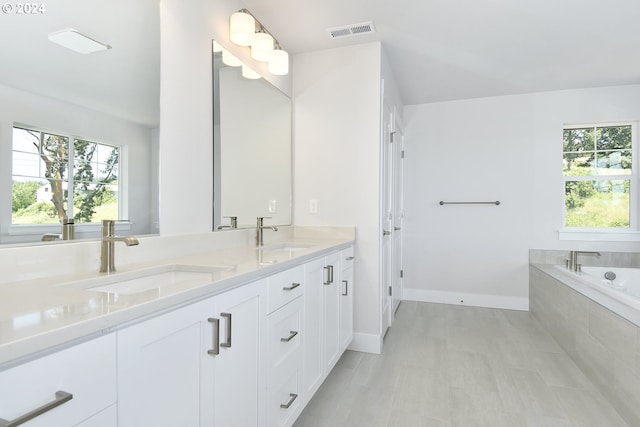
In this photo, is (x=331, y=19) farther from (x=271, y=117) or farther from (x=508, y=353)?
(x=508, y=353)

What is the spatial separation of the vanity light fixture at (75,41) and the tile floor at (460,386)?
5.96 feet

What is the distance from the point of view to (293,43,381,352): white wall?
267 centimetres

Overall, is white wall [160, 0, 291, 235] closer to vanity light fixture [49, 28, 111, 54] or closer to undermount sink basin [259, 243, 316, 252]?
vanity light fixture [49, 28, 111, 54]

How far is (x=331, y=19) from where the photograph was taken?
7.68 feet

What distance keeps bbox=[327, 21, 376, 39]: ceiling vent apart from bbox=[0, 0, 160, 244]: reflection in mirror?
4.28 ft

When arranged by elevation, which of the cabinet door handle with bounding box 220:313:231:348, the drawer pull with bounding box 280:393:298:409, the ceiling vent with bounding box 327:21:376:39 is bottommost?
the drawer pull with bounding box 280:393:298:409

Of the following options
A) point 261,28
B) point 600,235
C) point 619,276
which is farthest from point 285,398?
point 600,235

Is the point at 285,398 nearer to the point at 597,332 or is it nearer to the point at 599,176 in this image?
the point at 597,332

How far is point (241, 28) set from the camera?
2.06 m

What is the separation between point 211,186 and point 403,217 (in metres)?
2.84

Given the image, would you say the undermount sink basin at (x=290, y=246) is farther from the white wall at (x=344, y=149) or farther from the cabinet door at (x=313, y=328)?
the white wall at (x=344, y=149)

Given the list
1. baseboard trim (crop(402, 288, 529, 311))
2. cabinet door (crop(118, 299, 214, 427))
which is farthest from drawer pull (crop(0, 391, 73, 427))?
baseboard trim (crop(402, 288, 529, 311))

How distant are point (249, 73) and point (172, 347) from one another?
1.85 m

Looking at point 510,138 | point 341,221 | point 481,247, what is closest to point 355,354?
point 341,221
